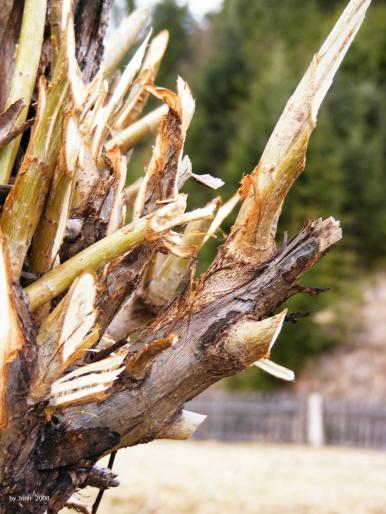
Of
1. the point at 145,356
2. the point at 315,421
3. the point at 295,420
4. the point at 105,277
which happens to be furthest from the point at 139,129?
the point at 295,420

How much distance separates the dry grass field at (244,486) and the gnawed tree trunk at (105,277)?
3.41 metres

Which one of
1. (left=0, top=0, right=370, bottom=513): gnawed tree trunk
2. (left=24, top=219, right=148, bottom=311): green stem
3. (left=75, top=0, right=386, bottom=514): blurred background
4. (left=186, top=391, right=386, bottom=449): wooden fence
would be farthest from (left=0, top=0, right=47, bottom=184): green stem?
(left=186, top=391, right=386, bottom=449): wooden fence

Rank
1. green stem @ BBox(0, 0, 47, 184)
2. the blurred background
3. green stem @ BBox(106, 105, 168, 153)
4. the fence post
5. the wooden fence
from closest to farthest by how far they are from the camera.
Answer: green stem @ BBox(0, 0, 47, 184), green stem @ BBox(106, 105, 168, 153), the blurred background, the wooden fence, the fence post

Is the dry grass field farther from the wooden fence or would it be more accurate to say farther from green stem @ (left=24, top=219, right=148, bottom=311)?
the wooden fence

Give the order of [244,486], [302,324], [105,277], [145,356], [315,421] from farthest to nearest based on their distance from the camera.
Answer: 1. [302,324]
2. [315,421]
3. [244,486]
4. [105,277]
5. [145,356]

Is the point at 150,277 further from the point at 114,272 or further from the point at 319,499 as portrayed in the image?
the point at 319,499

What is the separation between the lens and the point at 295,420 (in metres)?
17.1

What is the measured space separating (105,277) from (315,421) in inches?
586

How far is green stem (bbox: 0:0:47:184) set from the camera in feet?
8.89

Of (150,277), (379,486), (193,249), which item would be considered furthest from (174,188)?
(379,486)

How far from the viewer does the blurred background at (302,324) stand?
7.46m

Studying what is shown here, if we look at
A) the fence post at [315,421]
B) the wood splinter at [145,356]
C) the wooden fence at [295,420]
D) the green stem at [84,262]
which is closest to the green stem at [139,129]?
the green stem at [84,262]

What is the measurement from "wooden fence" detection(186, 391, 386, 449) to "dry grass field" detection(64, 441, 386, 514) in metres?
5.06

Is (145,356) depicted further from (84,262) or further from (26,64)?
(26,64)
